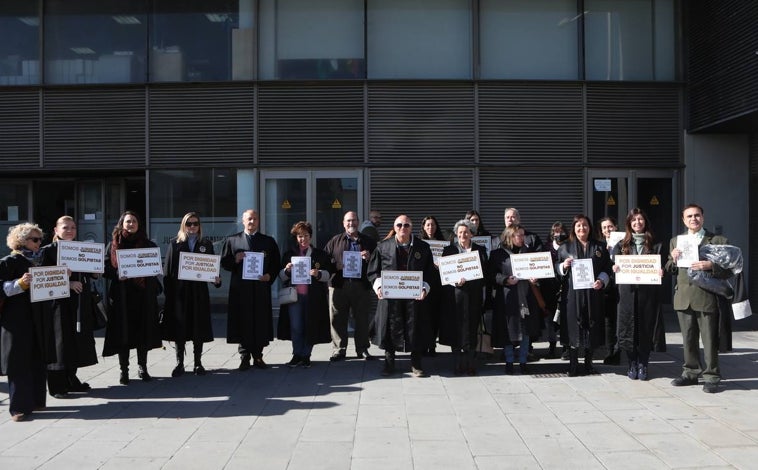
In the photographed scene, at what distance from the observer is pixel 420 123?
12.9m

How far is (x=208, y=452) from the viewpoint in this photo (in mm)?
5578

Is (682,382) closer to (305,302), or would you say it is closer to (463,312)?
(463,312)

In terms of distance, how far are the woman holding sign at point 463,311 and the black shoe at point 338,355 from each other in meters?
1.61

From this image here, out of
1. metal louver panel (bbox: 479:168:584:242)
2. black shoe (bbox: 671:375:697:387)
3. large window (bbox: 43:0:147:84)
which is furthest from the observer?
large window (bbox: 43:0:147:84)

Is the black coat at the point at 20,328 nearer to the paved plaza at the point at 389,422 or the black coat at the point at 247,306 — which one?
the paved plaza at the point at 389,422

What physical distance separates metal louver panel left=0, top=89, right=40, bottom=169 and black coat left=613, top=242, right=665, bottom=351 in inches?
420

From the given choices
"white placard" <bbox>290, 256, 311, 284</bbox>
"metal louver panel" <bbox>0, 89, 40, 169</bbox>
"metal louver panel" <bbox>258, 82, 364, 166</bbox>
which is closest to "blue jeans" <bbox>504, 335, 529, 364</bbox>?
"white placard" <bbox>290, 256, 311, 284</bbox>

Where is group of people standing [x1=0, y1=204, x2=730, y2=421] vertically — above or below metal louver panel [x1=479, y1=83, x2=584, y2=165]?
below

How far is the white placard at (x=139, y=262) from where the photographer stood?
7875 mm

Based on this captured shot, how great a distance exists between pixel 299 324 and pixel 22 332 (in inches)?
130

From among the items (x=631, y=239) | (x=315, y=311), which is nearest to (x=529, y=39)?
(x=631, y=239)

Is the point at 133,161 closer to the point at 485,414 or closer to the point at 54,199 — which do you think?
the point at 54,199

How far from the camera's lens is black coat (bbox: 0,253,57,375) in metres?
6.56

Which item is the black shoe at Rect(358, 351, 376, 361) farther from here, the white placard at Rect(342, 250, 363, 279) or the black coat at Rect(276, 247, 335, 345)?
the white placard at Rect(342, 250, 363, 279)
